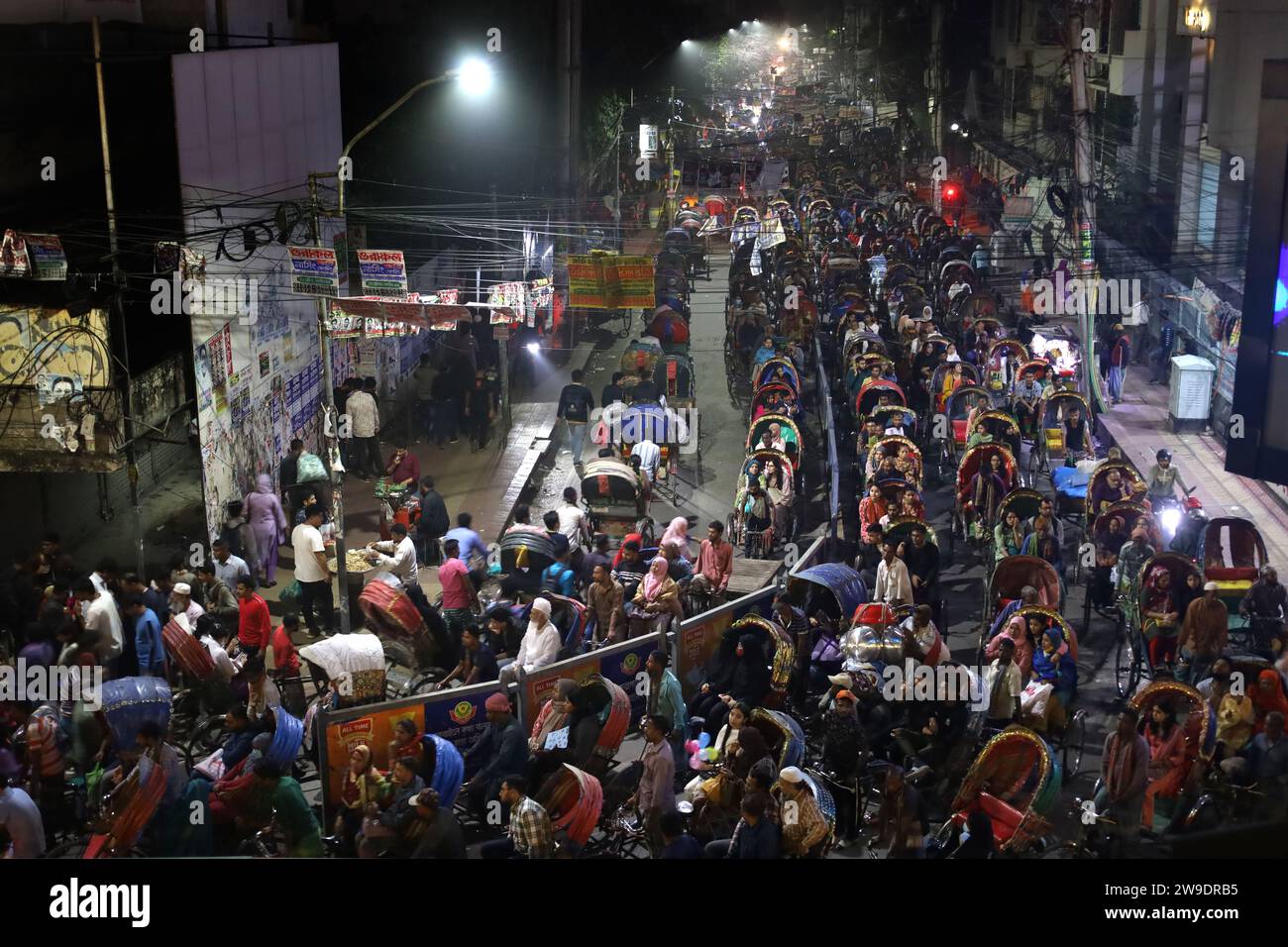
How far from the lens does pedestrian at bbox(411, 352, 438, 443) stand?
85.3 ft

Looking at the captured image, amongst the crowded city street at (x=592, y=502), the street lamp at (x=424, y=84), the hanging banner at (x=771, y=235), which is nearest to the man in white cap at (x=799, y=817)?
the crowded city street at (x=592, y=502)

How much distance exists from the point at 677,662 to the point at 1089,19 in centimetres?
3072

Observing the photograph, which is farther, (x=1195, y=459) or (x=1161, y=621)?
(x=1195, y=459)

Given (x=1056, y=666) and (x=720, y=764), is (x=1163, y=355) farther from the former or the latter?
(x=720, y=764)

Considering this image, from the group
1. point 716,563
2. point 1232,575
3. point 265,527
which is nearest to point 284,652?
point 265,527

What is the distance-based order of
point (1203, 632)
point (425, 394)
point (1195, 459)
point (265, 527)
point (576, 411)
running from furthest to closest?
1. point (425, 394)
2. point (1195, 459)
3. point (576, 411)
4. point (265, 527)
5. point (1203, 632)

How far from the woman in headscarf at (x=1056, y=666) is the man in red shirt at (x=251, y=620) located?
6935 mm

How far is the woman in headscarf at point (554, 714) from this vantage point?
12703 mm

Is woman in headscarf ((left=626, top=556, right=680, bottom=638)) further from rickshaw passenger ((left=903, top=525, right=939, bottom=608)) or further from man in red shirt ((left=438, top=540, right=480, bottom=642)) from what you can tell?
rickshaw passenger ((left=903, top=525, right=939, bottom=608))

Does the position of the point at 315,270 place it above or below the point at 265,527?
above

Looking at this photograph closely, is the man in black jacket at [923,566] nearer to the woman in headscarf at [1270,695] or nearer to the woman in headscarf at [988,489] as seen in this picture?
the woman in headscarf at [988,489]


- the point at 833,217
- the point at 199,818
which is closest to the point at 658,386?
the point at 199,818

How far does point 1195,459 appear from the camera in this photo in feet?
83.5

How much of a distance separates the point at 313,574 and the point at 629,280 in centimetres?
735
